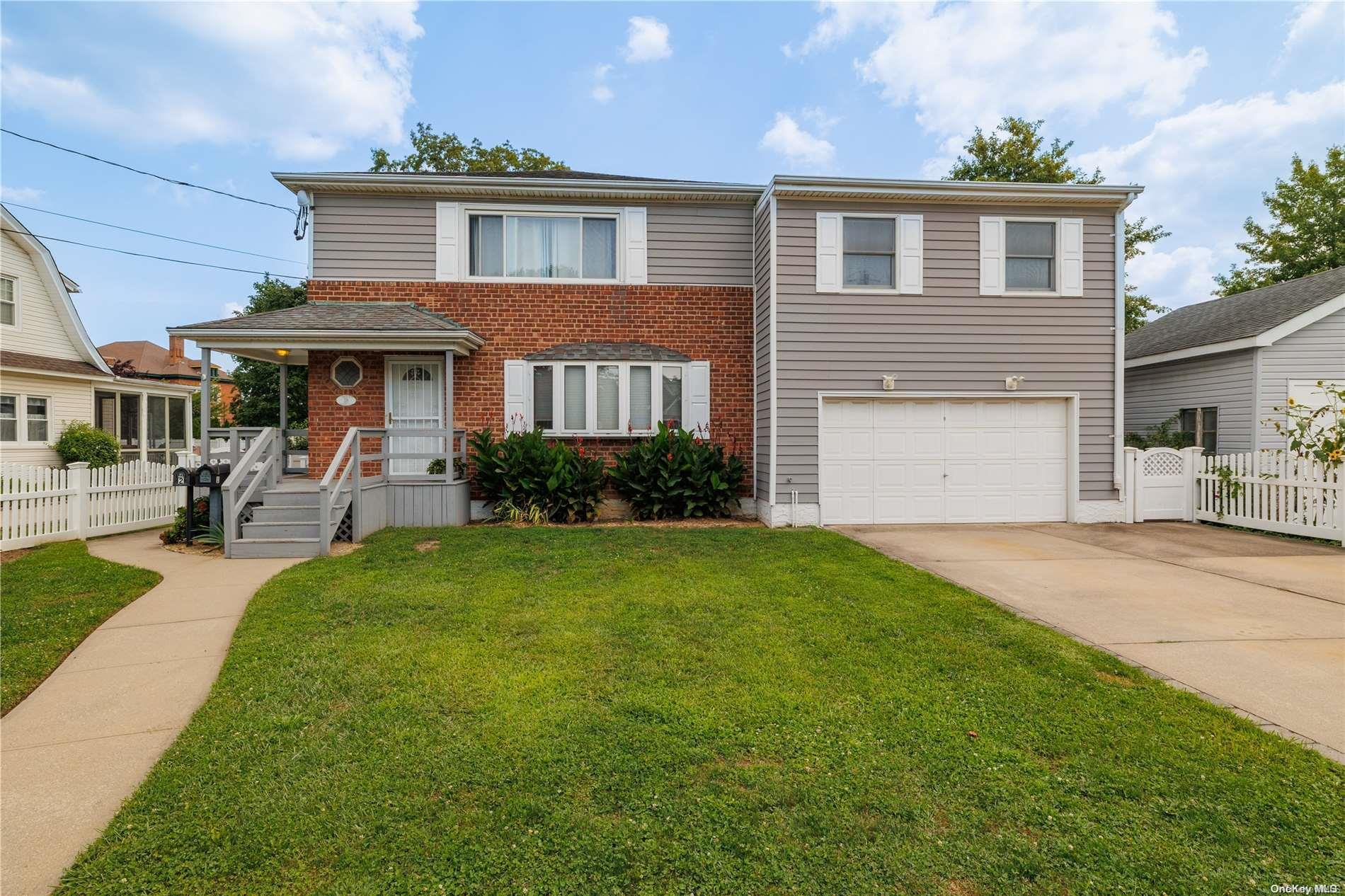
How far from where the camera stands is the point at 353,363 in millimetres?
10359

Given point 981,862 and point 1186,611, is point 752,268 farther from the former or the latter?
point 981,862

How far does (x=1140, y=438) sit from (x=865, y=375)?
8307 millimetres

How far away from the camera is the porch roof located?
9047 millimetres

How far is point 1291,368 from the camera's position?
11836 mm

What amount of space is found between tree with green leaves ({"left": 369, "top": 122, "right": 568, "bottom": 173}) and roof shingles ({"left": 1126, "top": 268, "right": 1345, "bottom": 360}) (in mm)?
19376

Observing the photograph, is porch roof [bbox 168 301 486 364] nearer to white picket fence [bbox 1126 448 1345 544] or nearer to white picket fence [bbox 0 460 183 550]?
white picket fence [bbox 0 460 183 550]

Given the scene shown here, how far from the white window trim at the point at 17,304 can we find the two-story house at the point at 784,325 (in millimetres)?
9097

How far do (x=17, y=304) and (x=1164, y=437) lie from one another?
25.7 meters

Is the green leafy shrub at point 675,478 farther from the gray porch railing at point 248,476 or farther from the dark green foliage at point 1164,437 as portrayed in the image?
the dark green foliage at point 1164,437

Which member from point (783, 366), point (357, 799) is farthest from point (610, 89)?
point (357, 799)

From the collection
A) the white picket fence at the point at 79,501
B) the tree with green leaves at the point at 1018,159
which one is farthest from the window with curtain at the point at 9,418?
the tree with green leaves at the point at 1018,159

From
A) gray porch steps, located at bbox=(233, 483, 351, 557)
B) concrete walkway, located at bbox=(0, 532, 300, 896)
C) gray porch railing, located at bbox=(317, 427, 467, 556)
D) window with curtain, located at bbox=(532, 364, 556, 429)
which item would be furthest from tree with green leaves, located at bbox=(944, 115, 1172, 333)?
concrete walkway, located at bbox=(0, 532, 300, 896)

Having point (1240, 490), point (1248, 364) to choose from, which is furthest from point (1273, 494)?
point (1248, 364)

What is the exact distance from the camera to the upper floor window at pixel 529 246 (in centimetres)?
1076
